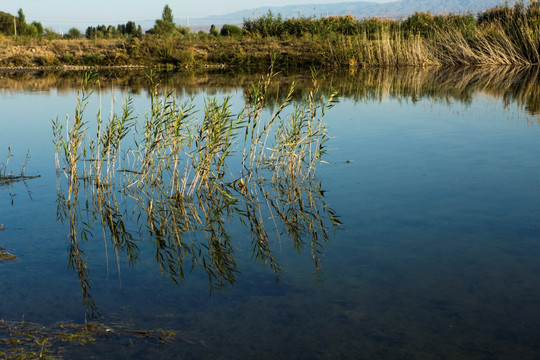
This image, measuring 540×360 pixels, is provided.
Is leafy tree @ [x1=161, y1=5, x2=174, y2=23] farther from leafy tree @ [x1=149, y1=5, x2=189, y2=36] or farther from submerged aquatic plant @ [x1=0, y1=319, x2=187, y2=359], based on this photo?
submerged aquatic plant @ [x1=0, y1=319, x2=187, y2=359]

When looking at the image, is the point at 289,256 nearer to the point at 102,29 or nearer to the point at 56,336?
the point at 56,336

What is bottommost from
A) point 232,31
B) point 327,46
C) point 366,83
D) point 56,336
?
point 56,336

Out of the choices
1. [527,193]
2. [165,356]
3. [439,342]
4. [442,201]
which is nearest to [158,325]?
[165,356]

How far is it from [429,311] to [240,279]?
1.35 meters

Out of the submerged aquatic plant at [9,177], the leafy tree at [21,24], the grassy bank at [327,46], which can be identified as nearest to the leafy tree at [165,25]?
the grassy bank at [327,46]

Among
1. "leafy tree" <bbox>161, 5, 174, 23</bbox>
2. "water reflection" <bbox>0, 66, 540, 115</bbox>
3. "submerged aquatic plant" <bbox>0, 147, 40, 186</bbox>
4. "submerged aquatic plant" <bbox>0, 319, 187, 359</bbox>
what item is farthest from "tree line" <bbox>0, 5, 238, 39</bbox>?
"submerged aquatic plant" <bbox>0, 319, 187, 359</bbox>

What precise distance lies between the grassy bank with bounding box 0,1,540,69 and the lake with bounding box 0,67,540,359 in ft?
39.1

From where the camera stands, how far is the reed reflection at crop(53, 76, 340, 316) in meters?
4.90

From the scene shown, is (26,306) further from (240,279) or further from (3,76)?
(3,76)

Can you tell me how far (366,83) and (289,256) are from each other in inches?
509

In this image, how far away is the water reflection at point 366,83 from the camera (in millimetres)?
13953

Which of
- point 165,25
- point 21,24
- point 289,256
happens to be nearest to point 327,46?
point 165,25

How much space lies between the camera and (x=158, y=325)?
142 inches

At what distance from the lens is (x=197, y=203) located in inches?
245
